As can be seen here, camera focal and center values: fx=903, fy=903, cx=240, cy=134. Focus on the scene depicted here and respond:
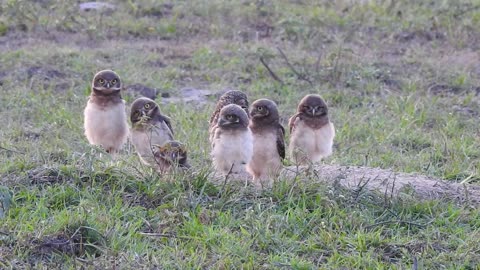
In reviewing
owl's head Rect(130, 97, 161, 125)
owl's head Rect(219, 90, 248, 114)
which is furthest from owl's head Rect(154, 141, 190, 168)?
owl's head Rect(219, 90, 248, 114)

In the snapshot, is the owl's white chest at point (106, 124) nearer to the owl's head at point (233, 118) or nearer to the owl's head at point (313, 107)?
the owl's head at point (233, 118)

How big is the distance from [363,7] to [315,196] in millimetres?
8599

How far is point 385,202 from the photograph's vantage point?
6.39m

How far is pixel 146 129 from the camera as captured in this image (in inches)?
290

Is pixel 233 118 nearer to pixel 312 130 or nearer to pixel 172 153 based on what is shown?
pixel 172 153

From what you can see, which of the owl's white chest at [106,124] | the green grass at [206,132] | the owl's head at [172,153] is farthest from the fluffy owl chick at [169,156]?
the owl's white chest at [106,124]

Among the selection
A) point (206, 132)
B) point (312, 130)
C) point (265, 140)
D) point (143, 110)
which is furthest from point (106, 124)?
point (312, 130)

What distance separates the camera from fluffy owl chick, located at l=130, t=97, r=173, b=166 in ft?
24.0

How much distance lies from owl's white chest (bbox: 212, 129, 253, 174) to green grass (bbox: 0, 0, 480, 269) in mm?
174

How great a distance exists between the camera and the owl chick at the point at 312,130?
24.5 feet

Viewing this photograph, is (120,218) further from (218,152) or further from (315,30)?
(315,30)

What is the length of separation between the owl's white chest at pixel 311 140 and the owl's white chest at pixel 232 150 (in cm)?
72

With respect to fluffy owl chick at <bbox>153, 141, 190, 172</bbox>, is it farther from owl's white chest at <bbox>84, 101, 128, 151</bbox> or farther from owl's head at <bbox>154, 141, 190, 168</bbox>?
owl's white chest at <bbox>84, 101, 128, 151</bbox>

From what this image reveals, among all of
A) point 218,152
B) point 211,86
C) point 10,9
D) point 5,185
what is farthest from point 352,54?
point 5,185
